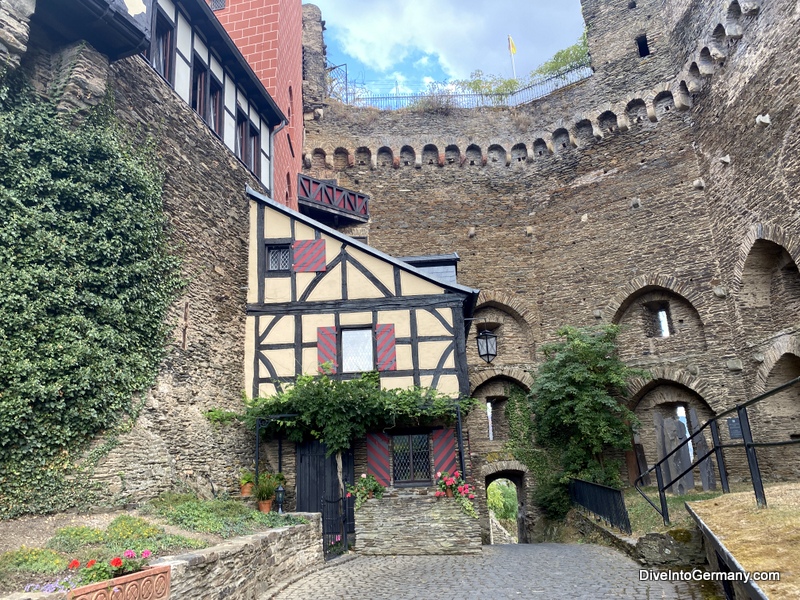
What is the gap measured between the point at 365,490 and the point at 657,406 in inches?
391

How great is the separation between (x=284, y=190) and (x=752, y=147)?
11.5m

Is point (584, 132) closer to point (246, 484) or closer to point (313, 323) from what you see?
point (313, 323)

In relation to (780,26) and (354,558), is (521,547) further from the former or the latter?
(780,26)

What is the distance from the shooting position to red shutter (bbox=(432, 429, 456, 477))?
36.0ft

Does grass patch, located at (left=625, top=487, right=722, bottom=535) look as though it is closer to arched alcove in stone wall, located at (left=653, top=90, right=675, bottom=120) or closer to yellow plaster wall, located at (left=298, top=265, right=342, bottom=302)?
yellow plaster wall, located at (left=298, top=265, right=342, bottom=302)

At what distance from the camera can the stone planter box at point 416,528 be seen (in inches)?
365

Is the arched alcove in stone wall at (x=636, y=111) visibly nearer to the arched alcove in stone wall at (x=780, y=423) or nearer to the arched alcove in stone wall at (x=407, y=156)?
the arched alcove in stone wall at (x=407, y=156)

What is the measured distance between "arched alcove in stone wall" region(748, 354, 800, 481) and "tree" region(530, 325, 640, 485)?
2887mm

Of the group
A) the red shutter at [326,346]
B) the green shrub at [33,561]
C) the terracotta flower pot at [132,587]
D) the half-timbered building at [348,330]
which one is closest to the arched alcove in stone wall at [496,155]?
the half-timbered building at [348,330]

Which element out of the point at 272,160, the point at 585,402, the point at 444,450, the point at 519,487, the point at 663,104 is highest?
the point at 663,104

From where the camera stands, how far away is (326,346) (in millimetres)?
11664

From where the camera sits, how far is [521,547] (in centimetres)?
1077

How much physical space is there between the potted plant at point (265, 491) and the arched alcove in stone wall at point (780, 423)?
1089 cm

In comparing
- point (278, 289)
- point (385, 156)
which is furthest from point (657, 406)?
point (385, 156)
